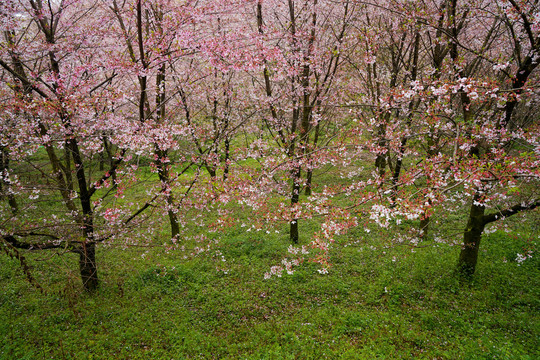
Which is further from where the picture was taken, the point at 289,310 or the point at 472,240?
the point at 472,240

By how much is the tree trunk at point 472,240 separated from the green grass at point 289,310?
14.0 inches

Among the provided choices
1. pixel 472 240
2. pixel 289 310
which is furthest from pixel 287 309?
pixel 472 240

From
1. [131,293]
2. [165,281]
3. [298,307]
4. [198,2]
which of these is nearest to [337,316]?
[298,307]

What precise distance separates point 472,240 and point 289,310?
19.8 feet

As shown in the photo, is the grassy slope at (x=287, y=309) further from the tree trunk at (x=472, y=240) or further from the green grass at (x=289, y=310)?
the tree trunk at (x=472, y=240)

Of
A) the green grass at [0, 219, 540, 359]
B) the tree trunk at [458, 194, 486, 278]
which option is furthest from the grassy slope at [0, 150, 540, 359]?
the tree trunk at [458, 194, 486, 278]

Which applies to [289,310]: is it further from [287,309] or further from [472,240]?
[472,240]

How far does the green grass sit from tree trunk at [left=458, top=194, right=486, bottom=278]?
1.16 feet

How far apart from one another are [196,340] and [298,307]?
9.74ft

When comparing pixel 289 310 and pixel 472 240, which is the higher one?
pixel 472 240

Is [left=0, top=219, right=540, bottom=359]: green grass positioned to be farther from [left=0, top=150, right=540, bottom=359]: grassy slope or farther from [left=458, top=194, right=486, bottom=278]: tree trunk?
[left=458, top=194, right=486, bottom=278]: tree trunk

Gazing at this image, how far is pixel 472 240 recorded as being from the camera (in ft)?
27.9

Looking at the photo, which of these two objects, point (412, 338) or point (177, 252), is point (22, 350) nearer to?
point (177, 252)

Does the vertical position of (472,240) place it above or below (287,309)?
above
